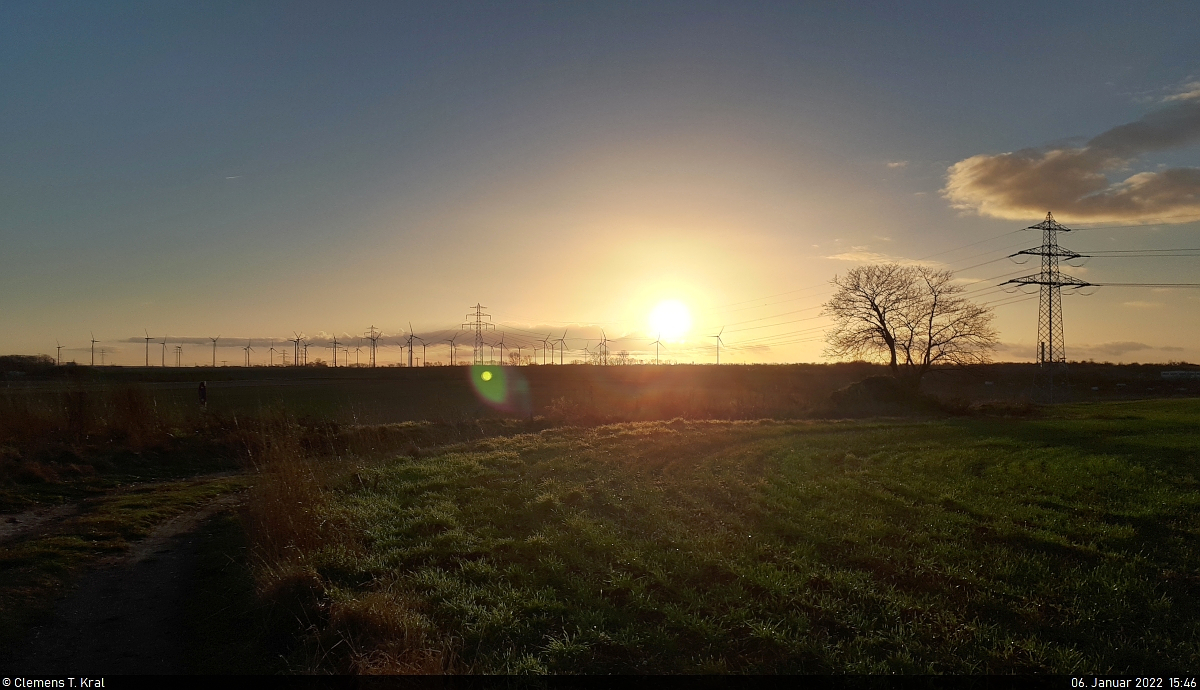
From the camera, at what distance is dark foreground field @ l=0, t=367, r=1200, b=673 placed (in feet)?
19.9

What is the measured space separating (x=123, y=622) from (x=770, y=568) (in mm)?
7363

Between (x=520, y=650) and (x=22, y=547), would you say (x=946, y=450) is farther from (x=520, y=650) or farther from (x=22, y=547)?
(x=22, y=547)

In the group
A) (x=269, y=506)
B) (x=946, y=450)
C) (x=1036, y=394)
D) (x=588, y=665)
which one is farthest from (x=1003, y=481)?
(x=1036, y=394)

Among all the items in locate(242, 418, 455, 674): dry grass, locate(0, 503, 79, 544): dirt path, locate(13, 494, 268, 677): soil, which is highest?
locate(242, 418, 455, 674): dry grass

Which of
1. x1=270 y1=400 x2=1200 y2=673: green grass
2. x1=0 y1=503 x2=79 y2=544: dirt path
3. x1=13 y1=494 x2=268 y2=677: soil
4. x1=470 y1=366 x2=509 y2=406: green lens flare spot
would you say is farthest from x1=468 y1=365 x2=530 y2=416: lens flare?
x1=13 y1=494 x2=268 y2=677: soil

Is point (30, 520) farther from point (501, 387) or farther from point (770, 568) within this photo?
point (501, 387)

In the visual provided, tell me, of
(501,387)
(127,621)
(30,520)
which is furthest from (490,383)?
(127,621)

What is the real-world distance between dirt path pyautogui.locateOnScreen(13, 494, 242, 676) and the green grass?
157cm

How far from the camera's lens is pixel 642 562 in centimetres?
851

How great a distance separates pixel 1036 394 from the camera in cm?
6481

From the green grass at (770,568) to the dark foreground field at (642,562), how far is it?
4 centimetres

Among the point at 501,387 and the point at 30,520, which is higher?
the point at 501,387

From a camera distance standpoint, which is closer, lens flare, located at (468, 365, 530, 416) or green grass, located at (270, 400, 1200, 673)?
green grass, located at (270, 400, 1200, 673)

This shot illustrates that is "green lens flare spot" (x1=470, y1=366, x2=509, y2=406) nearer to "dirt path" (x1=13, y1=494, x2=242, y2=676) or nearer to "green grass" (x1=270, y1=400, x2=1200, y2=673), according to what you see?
"green grass" (x1=270, y1=400, x2=1200, y2=673)
